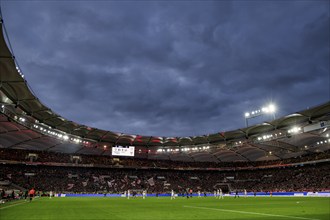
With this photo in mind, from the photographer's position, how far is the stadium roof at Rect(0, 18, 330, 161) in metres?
39.1

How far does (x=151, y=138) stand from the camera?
69688mm

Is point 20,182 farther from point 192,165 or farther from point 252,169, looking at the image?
point 252,169

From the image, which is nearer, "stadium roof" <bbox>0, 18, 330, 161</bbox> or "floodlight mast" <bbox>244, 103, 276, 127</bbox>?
"stadium roof" <bbox>0, 18, 330, 161</bbox>

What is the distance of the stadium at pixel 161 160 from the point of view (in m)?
51.3

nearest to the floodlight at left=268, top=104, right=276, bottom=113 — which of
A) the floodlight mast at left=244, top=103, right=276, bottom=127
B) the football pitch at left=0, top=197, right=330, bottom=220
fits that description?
the floodlight mast at left=244, top=103, right=276, bottom=127

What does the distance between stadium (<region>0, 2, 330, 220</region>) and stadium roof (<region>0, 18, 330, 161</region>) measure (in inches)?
8.1

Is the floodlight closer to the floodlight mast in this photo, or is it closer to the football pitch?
the floodlight mast

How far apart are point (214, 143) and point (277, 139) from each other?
16.6 metres

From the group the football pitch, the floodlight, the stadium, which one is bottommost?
the football pitch

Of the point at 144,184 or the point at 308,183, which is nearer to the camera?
the point at 308,183

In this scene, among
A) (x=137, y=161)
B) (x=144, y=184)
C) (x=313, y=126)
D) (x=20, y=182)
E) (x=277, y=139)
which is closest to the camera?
(x=313, y=126)

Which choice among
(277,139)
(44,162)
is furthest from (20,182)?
(277,139)

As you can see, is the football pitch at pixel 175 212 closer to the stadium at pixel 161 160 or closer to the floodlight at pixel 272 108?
the stadium at pixel 161 160

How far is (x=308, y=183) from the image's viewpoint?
196 feet
